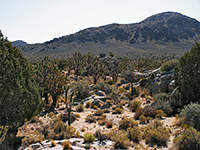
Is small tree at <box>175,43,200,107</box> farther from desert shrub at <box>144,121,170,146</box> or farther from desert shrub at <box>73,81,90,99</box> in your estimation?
desert shrub at <box>73,81,90,99</box>

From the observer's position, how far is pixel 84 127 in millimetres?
13719

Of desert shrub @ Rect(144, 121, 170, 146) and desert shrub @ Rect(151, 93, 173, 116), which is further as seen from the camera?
desert shrub @ Rect(151, 93, 173, 116)

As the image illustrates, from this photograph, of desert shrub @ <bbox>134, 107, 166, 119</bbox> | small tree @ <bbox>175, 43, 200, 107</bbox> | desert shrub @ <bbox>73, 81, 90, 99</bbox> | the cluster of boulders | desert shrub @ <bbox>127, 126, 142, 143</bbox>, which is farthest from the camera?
desert shrub @ <bbox>73, 81, 90, 99</bbox>

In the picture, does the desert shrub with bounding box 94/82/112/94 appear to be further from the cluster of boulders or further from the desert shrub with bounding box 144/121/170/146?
the cluster of boulders

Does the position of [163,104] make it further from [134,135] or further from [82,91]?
[82,91]

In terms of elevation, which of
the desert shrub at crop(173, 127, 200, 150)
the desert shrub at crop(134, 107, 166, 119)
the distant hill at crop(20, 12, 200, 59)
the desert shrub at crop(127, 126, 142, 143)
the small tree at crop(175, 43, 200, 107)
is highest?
the distant hill at crop(20, 12, 200, 59)

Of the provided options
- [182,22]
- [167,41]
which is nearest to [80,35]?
[167,41]

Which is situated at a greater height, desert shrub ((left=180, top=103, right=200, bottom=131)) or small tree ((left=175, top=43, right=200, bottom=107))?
small tree ((left=175, top=43, right=200, bottom=107))

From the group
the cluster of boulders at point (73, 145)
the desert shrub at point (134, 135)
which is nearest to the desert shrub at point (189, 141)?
the desert shrub at point (134, 135)

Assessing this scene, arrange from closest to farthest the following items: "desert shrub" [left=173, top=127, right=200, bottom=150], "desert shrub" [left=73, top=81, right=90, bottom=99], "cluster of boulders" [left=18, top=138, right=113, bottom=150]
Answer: "desert shrub" [left=173, top=127, right=200, bottom=150], "cluster of boulders" [left=18, top=138, right=113, bottom=150], "desert shrub" [left=73, top=81, right=90, bottom=99]

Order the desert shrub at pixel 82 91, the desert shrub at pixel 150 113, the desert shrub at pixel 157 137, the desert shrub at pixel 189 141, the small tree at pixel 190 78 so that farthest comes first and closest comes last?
1. the desert shrub at pixel 82 91
2. the desert shrub at pixel 150 113
3. the small tree at pixel 190 78
4. the desert shrub at pixel 157 137
5. the desert shrub at pixel 189 141

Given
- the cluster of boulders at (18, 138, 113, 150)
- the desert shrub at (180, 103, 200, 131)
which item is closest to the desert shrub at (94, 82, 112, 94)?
the desert shrub at (180, 103, 200, 131)

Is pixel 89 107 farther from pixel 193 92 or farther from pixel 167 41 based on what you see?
pixel 167 41

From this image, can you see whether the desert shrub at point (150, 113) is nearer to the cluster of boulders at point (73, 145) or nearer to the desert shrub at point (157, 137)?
the desert shrub at point (157, 137)
